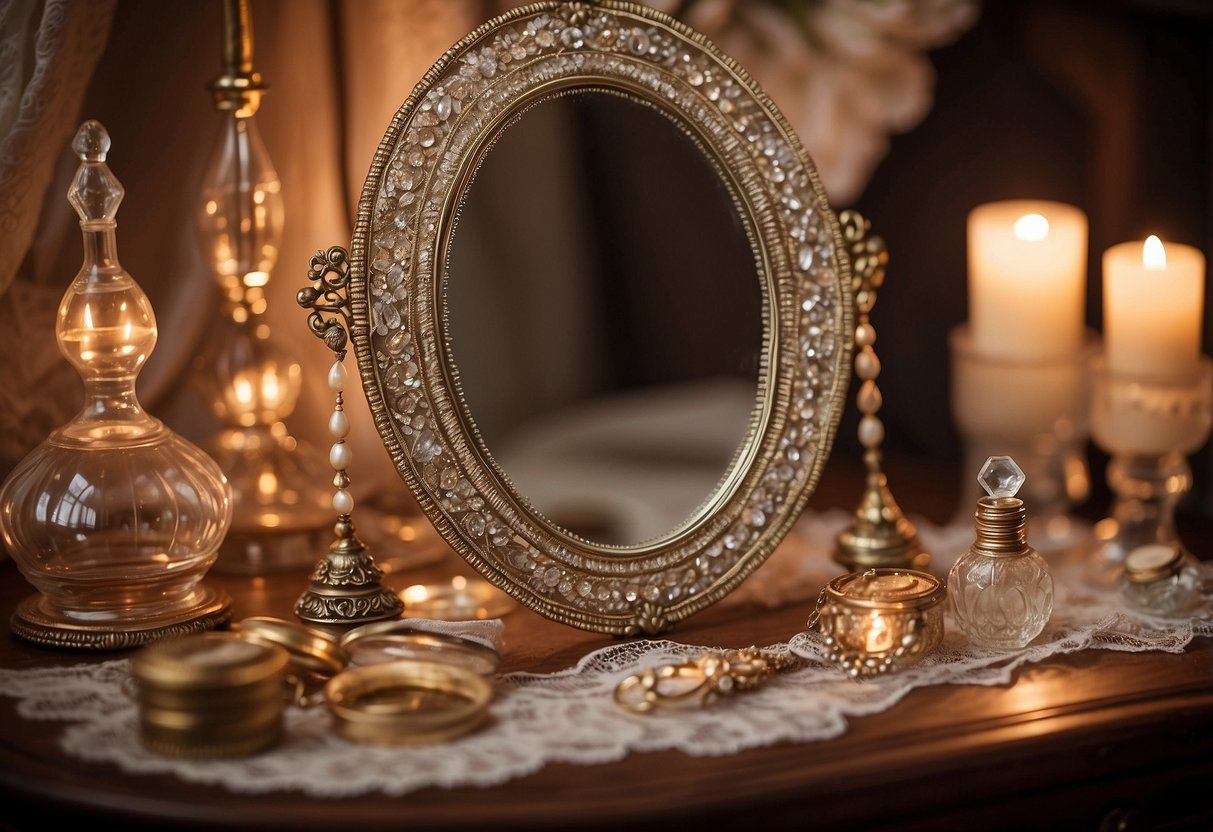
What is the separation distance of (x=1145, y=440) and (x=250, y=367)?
748mm

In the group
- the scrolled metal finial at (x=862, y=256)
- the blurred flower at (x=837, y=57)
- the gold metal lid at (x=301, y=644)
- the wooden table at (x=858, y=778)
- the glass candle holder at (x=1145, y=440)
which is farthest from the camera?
the blurred flower at (x=837, y=57)

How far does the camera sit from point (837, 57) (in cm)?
135

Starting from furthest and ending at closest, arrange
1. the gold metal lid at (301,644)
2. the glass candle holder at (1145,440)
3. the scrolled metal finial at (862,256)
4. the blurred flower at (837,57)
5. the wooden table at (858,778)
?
the blurred flower at (837,57) < the glass candle holder at (1145,440) < the scrolled metal finial at (862,256) < the gold metal lid at (301,644) < the wooden table at (858,778)

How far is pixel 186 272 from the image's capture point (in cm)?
120

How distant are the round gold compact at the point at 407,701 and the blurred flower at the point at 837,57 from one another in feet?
2.23

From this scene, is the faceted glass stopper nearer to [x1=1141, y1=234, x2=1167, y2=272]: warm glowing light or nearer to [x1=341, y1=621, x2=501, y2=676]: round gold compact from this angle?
[x1=341, y1=621, x2=501, y2=676]: round gold compact

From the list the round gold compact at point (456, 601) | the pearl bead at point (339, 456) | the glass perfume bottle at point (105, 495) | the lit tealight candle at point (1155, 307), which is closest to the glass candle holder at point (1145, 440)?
the lit tealight candle at point (1155, 307)

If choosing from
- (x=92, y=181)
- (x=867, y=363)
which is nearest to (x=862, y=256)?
(x=867, y=363)

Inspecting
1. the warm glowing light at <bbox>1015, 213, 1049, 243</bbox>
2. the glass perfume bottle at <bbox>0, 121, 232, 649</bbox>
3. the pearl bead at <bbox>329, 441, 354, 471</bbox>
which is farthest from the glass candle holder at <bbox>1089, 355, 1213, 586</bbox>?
the glass perfume bottle at <bbox>0, 121, 232, 649</bbox>

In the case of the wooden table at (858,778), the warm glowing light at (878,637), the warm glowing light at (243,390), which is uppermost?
the warm glowing light at (243,390)

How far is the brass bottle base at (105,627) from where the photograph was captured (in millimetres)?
951

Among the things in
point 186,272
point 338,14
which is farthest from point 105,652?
point 338,14

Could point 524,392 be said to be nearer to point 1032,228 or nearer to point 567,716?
point 567,716

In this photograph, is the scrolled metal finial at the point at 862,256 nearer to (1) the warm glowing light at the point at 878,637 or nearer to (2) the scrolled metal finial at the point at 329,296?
(1) the warm glowing light at the point at 878,637
